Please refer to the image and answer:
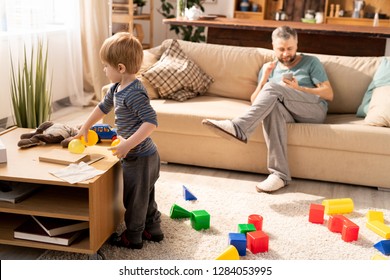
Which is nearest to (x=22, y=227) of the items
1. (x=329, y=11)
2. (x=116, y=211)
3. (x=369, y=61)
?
(x=116, y=211)

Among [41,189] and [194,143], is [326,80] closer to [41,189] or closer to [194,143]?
[194,143]

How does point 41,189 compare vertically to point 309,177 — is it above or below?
→ above

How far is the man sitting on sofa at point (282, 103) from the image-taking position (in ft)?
10.5

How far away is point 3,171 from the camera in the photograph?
7.22ft

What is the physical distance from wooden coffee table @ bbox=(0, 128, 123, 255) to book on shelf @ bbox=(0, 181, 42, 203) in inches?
0.8

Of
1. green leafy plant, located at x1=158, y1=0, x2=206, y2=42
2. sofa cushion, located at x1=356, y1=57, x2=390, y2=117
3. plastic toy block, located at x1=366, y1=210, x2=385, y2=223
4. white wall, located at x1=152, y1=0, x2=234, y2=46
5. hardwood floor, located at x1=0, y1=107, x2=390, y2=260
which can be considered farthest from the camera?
white wall, located at x1=152, y1=0, x2=234, y2=46

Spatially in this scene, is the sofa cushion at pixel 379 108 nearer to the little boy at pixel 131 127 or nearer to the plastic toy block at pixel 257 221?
the plastic toy block at pixel 257 221

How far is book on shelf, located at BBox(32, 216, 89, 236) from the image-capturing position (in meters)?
2.21

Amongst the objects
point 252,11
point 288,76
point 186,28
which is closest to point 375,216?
point 288,76

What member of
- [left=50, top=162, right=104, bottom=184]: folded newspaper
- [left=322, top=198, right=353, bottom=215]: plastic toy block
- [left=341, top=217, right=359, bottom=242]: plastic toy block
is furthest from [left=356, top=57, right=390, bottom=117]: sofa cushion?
[left=50, top=162, right=104, bottom=184]: folded newspaper

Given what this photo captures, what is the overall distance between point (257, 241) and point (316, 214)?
504 mm

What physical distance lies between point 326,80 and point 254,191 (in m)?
0.93

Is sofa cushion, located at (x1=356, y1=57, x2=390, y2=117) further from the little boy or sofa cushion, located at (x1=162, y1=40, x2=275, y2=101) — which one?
the little boy

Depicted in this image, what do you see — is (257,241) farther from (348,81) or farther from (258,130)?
(348,81)
